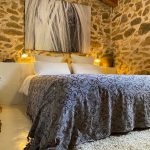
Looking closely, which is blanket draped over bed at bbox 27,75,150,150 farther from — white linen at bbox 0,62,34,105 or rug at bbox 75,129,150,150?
white linen at bbox 0,62,34,105

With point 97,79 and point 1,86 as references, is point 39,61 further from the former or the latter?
point 97,79

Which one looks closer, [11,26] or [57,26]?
[11,26]

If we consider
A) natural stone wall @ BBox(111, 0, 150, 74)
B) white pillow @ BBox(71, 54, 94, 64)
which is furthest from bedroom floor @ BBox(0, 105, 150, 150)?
natural stone wall @ BBox(111, 0, 150, 74)

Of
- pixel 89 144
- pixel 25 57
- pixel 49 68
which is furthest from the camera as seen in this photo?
pixel 25 57

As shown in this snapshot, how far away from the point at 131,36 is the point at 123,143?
2928 mm

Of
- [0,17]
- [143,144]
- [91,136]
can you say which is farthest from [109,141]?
[0,17]

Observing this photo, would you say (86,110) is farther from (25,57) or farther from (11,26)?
(11,26)

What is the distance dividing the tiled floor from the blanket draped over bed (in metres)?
0.18

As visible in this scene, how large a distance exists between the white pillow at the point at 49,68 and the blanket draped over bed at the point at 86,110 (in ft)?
4.33

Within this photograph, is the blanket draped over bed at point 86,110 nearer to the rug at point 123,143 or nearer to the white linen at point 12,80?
the rug at point 123,143

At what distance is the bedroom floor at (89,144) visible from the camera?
195 cm

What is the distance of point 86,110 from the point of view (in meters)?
2.04

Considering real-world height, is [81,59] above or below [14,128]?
above

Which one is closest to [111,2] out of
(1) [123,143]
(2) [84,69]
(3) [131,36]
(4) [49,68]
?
(3) [131,36]
